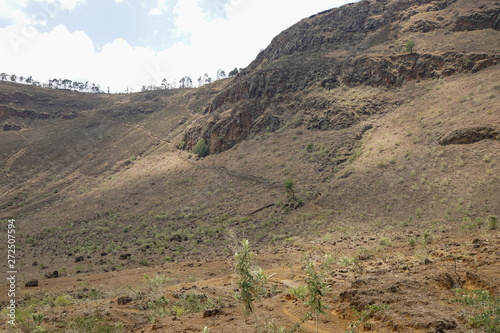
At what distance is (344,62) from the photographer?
1730 inches

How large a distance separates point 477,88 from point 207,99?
47.6 m

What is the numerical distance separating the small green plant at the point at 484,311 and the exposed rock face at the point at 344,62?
3055 cm

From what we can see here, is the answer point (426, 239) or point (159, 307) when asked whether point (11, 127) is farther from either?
point (426, 239)

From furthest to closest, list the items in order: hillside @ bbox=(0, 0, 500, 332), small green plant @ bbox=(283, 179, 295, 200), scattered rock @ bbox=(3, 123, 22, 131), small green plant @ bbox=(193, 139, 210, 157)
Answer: scattered rock @ bbox=(3, 123, 22, 131), small green plant @ bbox=(193, 139, 210, 157), small green plant @ bbox=(283, 179, 295, 200), hillside @ bbox=(0, 0, 500, 332)

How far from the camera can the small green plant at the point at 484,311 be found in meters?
5.52

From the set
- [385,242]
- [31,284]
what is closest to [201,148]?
[31,284]

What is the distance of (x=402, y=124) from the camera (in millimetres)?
31250

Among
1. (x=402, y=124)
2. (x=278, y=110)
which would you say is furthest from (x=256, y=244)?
(x=278, y=110)

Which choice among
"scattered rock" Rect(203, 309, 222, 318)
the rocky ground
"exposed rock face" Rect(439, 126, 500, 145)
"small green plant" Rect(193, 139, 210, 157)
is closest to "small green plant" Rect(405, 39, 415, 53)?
"exposed rock face" Rect(439, 126, 500, 145)

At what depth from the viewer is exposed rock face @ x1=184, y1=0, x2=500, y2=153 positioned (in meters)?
37.2

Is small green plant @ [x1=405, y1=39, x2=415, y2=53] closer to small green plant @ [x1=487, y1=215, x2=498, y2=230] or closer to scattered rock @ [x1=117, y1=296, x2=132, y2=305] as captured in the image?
small green plant @ [x1=487, y1=215, x2=498, y2=230]

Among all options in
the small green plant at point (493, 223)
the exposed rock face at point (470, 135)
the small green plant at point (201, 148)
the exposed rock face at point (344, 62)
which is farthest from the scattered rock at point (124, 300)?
the small green plant at point (201, 148)

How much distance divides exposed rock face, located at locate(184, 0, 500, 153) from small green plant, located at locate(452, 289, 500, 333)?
30.5 meters

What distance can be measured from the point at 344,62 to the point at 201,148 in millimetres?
22894
